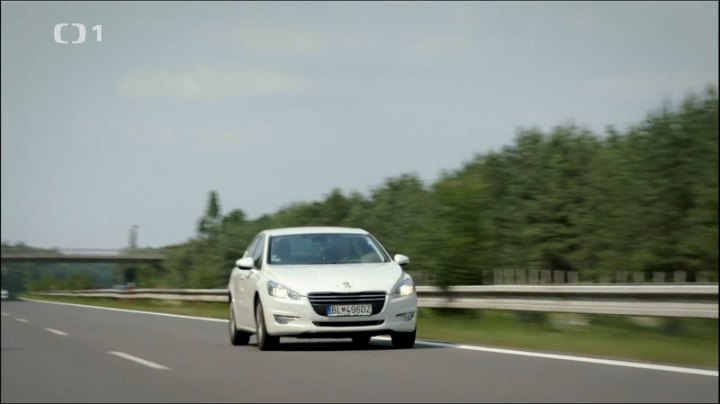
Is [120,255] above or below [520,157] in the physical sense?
below

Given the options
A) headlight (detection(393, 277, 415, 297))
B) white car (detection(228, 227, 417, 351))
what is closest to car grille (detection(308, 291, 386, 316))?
white car (detection(228, 227, 417, 351))

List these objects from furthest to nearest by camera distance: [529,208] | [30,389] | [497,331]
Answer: [529,208], [497,331], [30,389]

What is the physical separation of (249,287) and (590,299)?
4.84 meters

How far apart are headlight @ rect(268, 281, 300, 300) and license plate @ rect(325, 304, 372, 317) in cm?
43

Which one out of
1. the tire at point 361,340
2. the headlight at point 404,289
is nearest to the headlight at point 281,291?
the headlight at point 404,289

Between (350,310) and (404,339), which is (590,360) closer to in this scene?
(404,339)

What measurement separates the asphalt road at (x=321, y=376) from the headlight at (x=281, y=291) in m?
0.67

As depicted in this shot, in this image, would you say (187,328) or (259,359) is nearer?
(259,359)

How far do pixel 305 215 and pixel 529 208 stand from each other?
45699mm

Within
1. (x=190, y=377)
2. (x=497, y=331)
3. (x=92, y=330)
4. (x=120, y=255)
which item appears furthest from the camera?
(x=120, y=255)

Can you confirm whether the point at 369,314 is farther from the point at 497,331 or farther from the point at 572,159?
the point at 572,159

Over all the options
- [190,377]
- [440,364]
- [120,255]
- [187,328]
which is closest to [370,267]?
[440,364]

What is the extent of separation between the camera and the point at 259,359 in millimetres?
13570

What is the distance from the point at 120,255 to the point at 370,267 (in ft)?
429
